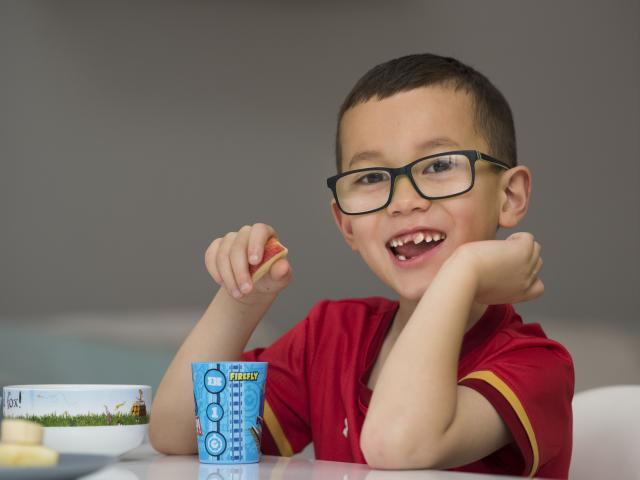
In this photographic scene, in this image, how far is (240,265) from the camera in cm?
111

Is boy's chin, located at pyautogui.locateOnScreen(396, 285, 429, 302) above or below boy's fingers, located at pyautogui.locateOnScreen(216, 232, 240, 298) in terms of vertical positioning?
below

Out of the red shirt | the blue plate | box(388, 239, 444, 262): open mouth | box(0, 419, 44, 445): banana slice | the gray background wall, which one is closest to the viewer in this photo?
the blue plate

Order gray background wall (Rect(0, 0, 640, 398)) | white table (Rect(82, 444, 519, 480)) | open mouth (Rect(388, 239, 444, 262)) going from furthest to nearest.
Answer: gray background wall (Rect(0, 0, 640, 398))
open mouth (Rect(388, 239, 444, 262))
white table (Rect(82, 444, 519, 480))

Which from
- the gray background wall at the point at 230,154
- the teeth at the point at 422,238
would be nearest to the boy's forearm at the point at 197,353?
the teeth at the point at 422,238

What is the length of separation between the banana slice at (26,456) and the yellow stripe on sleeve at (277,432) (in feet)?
2.25

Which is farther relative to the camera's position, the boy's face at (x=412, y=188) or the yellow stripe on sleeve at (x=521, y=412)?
the boy's face at (x=412, y=188)

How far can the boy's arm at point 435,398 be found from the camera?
88cm

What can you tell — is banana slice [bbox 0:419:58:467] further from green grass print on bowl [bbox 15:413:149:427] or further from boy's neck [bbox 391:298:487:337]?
boy's neck [bbox 391:298:487:337]

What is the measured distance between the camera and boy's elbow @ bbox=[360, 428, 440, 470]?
0.87 meters

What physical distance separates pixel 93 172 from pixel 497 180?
1819 mm

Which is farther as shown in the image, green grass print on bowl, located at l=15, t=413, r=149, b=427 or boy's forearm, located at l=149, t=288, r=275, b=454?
boy's forearm, located at l=149, t=288, r=275, b=454

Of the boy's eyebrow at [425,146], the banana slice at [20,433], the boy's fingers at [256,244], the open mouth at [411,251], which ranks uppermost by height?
the boy's eyebrow at [425,146]

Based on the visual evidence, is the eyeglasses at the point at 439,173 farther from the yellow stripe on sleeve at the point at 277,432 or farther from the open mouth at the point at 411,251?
the yellow stripe on sleeve at the point at 277,432

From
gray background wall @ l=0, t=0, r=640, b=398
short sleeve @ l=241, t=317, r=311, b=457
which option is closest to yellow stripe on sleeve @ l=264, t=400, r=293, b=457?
short sleeve @ l=241, t=317, r=311, b=457
